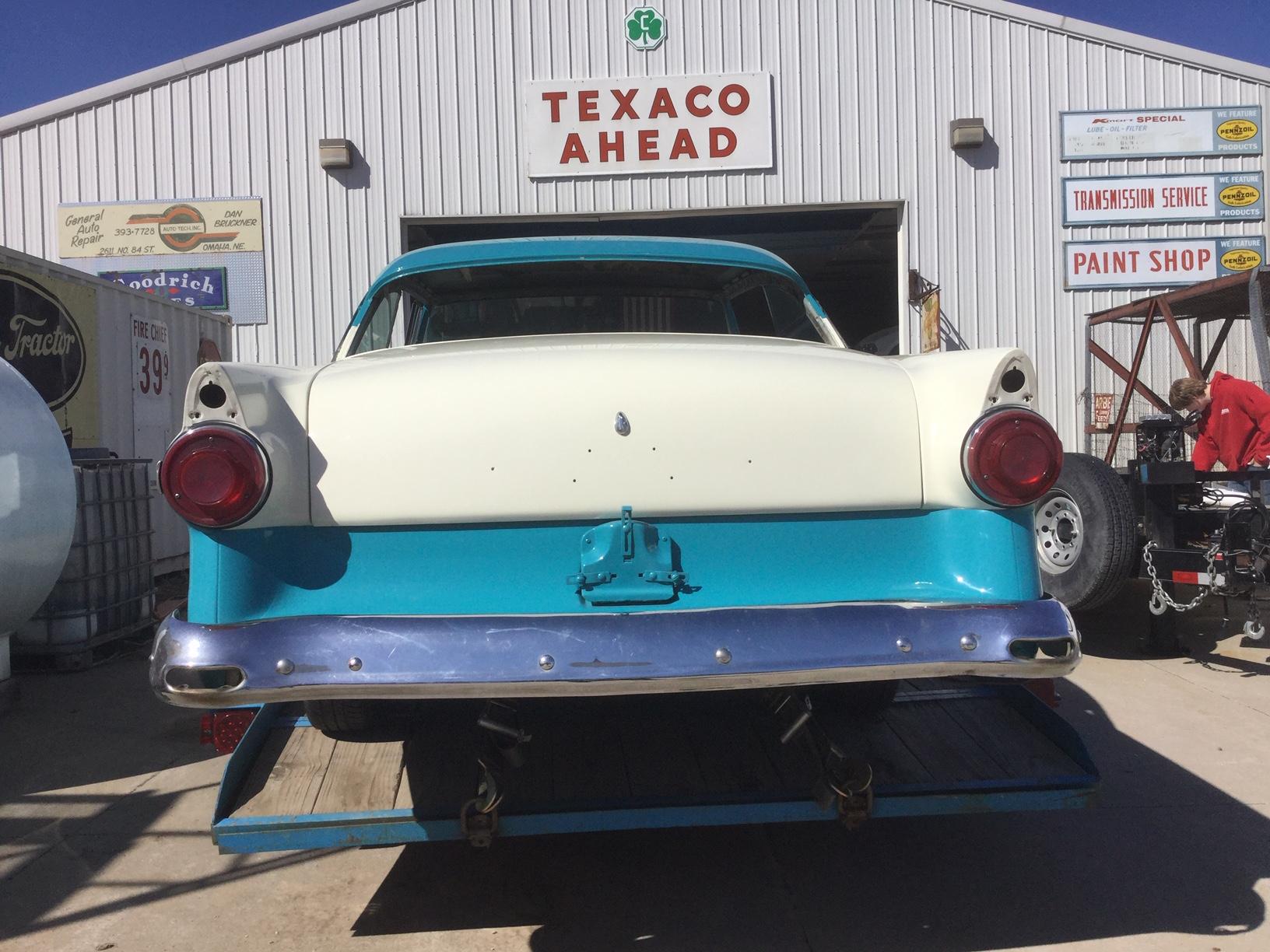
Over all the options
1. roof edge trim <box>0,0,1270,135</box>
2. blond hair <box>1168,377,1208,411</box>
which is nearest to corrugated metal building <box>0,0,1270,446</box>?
roof edge trim <box>0,0,1270,135</box>

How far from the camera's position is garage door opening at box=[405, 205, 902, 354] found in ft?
31.6

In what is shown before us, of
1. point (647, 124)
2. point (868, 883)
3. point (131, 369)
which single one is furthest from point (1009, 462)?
point (647, 124)

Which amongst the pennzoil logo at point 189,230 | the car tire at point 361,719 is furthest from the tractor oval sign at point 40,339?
the car tire at point 361,719

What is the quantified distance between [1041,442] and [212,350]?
8.04 metres

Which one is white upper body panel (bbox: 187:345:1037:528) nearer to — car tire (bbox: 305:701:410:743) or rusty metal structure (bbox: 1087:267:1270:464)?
car tire (bbox: 305:701:410:743)

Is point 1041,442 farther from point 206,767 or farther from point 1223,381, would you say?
point 1223,381

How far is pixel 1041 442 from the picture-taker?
2.39 metres

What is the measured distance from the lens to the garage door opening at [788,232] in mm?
9641

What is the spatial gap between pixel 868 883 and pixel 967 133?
796 centimetres

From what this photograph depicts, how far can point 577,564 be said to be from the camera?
238 centimetres

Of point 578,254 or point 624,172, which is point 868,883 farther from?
point 624,172

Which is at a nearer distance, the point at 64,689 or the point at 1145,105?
the point at 64,689

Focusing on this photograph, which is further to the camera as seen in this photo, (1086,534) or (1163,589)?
(1163,589)

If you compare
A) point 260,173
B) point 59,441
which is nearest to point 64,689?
point 59,441
